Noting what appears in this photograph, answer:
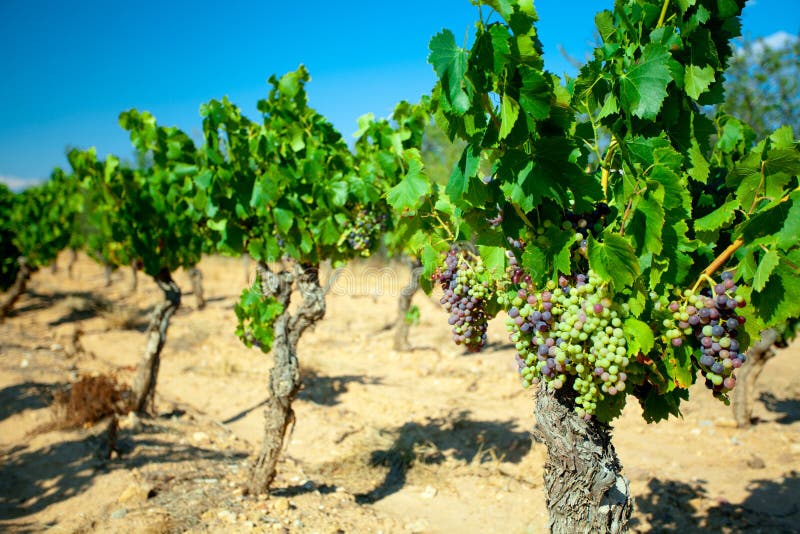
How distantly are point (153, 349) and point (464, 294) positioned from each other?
17.5 ft

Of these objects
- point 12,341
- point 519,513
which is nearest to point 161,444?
point 519,513

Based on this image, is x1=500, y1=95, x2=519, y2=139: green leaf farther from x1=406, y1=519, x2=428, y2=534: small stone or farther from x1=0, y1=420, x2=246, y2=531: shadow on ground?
x1=0, y1=420, x2=246, y2=531: shadow on ground

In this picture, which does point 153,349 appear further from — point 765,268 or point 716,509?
point 765,268

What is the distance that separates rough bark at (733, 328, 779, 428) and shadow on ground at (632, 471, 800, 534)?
4.43 ft

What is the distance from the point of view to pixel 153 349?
6484 millimetres

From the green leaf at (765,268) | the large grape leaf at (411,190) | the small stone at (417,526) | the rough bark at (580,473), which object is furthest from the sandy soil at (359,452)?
the green leaf at (765,268)

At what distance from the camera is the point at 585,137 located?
1.98 meters

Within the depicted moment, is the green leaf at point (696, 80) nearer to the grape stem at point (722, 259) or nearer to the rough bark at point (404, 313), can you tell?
the grape stem at point (722, 259)

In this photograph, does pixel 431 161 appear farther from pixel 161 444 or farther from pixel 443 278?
pixel 443 278

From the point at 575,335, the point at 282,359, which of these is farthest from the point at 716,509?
Result: the point at 282,359

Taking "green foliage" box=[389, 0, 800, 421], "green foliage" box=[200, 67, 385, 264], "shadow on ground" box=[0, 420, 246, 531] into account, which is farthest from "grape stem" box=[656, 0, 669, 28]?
"shadow on ground" box=[0, 420, 246, 531]

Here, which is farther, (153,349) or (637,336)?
(153,349)

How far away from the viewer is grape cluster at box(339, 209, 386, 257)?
441cm

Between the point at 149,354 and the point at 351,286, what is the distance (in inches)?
441
